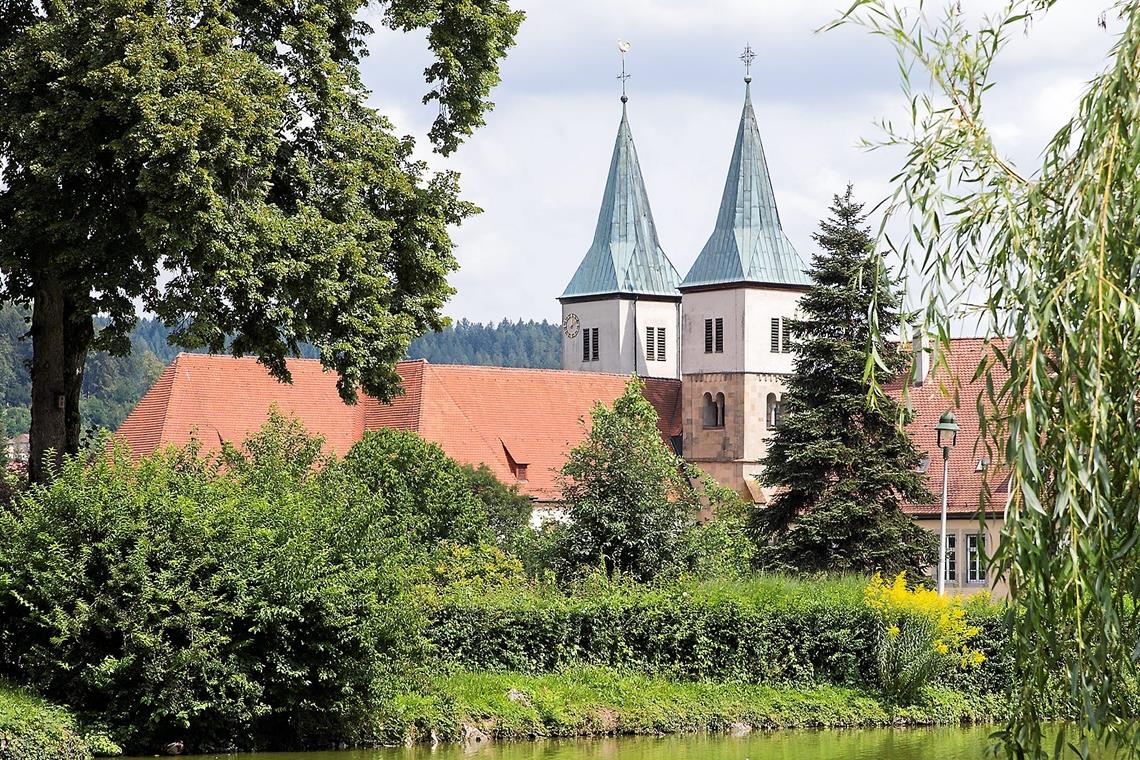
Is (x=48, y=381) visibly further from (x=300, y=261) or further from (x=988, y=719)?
(x=988, y=719)

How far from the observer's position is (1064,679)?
337 inches

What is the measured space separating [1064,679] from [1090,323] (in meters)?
2.00

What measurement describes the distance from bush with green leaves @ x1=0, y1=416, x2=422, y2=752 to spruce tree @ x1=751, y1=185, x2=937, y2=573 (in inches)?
682

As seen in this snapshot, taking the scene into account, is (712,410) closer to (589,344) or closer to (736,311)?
(736,311)

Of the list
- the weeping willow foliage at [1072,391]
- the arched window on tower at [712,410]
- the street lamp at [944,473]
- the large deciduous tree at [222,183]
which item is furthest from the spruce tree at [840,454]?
the arched window on tower at [712,410]

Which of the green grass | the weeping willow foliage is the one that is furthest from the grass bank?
the weeping willow foliage

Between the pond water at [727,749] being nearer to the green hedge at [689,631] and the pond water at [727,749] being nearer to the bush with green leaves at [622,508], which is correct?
the green hedge at [689,631]

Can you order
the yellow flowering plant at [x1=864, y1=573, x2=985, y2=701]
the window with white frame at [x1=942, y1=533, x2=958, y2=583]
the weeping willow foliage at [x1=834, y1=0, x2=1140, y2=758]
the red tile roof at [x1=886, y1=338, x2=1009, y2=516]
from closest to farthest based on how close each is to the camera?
1. the weeping willow foliage at [x1=834, y1=0, x2=1140, y2=758]
2. the yellow flowering plant at [x1=864, y1=573, x2=985, y2=701]
3. the red tile roof at [x1=886, y1=338, x2=1009, y2=516]
4. the window with white frame at [x1=942, y1=533, x2=958, y2=583]

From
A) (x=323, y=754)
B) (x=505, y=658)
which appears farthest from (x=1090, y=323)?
(x=505, y=658)

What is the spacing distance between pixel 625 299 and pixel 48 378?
63.1m

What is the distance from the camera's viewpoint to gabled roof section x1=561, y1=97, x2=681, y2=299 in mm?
84062

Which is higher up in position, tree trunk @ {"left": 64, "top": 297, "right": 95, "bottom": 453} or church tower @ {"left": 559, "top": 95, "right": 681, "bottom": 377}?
church tower @ {"left": 559, "top": 95, "right": 681, "bottom": 377}

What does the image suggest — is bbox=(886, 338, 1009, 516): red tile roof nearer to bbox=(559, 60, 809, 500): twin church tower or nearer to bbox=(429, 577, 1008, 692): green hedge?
bbox=(429, 577, 1008, 692): green hedge

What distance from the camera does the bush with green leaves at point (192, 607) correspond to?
18969mm
